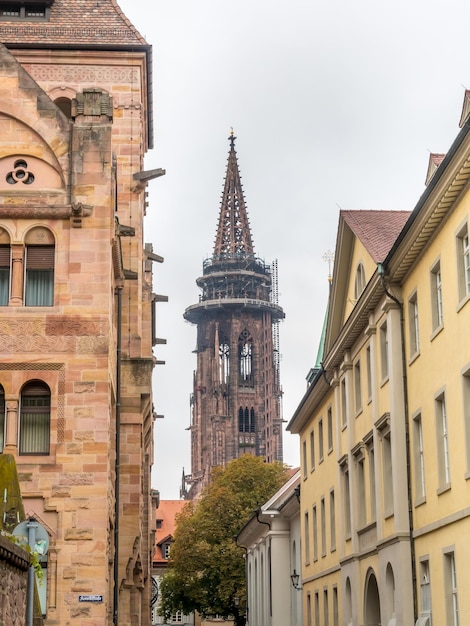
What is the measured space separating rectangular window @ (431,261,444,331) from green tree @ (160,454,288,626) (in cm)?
5309

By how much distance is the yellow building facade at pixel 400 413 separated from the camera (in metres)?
22.8

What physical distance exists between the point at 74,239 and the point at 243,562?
51.6 m

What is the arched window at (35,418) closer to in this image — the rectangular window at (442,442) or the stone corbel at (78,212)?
the stone corbel at (78,212)

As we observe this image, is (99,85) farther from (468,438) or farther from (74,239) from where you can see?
(468,438)

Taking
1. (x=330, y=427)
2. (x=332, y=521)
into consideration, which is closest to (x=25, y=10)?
(x=330, y=427)

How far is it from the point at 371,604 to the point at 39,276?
40.8 ft

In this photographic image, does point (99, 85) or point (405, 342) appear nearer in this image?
point (405, 342)

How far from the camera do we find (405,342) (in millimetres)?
28078

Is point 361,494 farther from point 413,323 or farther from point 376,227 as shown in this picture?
point 413,323

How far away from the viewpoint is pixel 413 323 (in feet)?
91.1

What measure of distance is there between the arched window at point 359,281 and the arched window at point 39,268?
9.05 metres

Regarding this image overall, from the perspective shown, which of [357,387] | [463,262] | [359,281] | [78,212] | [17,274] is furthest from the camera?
[357,387]

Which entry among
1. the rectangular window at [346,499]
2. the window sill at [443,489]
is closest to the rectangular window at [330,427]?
the rectangular window at [346,499]

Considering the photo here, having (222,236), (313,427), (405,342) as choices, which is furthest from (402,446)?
(222,236)
